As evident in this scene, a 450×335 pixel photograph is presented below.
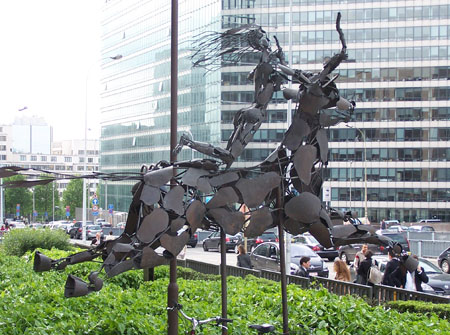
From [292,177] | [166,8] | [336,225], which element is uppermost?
[166,8]

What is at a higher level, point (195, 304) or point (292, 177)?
point (292, 177)

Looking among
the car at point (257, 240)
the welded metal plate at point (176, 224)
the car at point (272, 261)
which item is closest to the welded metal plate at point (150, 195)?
the welded metal plate at point (176, 224)

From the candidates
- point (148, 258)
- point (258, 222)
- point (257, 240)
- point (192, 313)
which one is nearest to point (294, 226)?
point (258, 222)

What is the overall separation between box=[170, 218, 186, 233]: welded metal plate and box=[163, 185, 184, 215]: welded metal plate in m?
0.08

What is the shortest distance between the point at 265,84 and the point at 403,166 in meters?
65.4

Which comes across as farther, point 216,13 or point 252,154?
point 252,154

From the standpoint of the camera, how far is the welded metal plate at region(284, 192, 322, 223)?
8148mm

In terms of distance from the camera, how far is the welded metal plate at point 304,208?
8148 mm

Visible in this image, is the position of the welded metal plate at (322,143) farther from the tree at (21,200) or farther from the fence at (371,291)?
the tree at (21,200)

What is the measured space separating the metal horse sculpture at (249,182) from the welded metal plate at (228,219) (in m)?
0.01

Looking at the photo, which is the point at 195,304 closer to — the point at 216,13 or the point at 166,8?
the point at 216,13

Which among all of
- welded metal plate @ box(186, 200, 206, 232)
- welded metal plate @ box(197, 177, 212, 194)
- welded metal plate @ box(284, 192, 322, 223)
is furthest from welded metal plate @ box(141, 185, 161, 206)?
welded metal plate @ box(284, 192, 322, 223)

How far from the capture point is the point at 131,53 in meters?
74.5

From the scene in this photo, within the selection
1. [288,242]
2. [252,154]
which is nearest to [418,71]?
[252,154]
